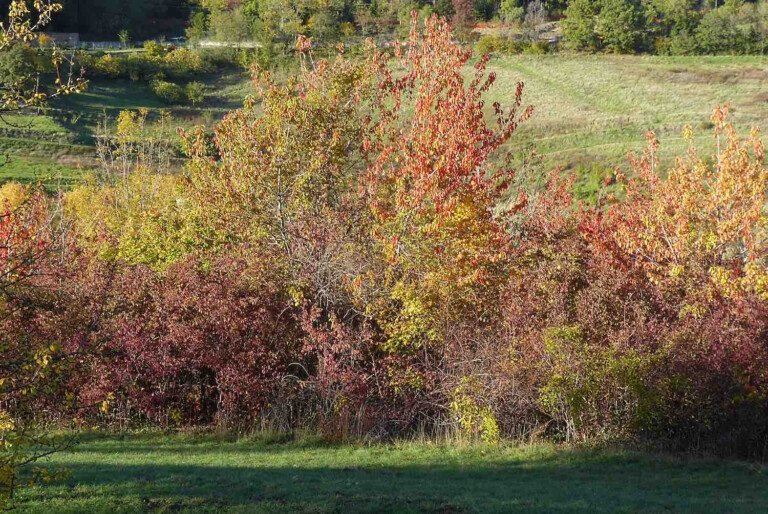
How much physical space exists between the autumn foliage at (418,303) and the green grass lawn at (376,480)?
1024 millimetres

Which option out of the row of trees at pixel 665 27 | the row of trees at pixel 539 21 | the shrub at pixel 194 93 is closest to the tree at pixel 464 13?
the row of trees at pixel 539 21

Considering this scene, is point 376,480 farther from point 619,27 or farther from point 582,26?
point 582,26

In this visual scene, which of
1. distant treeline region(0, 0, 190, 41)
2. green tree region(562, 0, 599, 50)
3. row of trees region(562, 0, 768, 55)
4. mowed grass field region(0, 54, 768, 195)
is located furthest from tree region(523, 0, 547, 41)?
distant treeline region(0, 0, 190, 41)

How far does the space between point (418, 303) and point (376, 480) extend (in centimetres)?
519

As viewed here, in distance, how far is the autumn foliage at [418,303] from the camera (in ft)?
46.1

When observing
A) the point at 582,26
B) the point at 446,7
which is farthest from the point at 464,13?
the point at 582,26

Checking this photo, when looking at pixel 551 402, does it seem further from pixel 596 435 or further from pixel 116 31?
pixel 116 31

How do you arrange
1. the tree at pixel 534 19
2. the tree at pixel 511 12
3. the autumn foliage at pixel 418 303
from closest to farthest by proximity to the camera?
the autumn foliage at pixel 418 303
the tree at pixel 534 19
the tree at pixel 511 12

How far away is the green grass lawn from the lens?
9000 mm

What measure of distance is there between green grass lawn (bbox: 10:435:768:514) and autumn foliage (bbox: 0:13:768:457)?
→ 1024 millimetres

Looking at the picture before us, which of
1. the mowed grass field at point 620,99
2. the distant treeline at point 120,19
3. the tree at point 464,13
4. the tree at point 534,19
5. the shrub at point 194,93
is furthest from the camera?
the tree at point 464,13

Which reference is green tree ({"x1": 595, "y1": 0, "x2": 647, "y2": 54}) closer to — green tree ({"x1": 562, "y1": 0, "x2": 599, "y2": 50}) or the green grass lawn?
green tree ({"x1": 562, "y1": 0, "x2": 599, "y2": 50})

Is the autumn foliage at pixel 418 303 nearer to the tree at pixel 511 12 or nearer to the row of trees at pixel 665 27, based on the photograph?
the row of trees at pixel 665 27

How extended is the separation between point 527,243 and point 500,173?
1.88 metres
